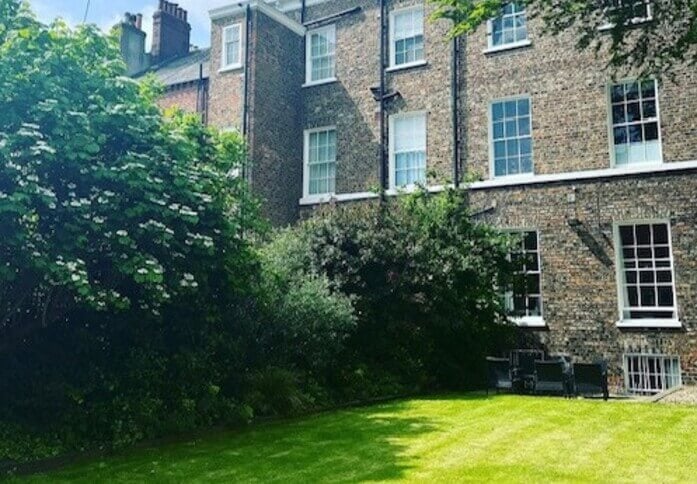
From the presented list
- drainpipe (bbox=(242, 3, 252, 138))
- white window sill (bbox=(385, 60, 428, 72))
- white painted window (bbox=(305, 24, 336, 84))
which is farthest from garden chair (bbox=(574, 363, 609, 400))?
white painted window (bbox=(305, 24, 336, 84))

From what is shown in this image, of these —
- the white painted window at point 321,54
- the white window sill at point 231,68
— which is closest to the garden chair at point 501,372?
the white painted window at point 321,54

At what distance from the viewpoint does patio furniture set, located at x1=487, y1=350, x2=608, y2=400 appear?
43.9 feet

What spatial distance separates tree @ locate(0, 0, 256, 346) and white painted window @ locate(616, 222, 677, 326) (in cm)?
1064

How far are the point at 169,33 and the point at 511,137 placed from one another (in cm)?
1886

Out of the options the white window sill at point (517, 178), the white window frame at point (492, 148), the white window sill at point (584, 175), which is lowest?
the white window sill at point (584, 175)

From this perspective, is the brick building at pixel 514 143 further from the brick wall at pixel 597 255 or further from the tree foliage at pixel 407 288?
the tree foliage at pixel 407 288

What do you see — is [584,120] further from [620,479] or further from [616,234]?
[620,479]

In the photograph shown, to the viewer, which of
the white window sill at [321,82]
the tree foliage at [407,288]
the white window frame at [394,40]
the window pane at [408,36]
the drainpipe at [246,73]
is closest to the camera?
the tree foliage at [407,288]

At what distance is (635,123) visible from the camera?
56.6 feet

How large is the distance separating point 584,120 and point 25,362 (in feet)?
47.4

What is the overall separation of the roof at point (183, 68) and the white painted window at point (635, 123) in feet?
45.4

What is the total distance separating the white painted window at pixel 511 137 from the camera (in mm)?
18703

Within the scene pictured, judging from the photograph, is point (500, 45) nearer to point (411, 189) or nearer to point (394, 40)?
point (394, 40)

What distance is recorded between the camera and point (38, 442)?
29.2 ft
